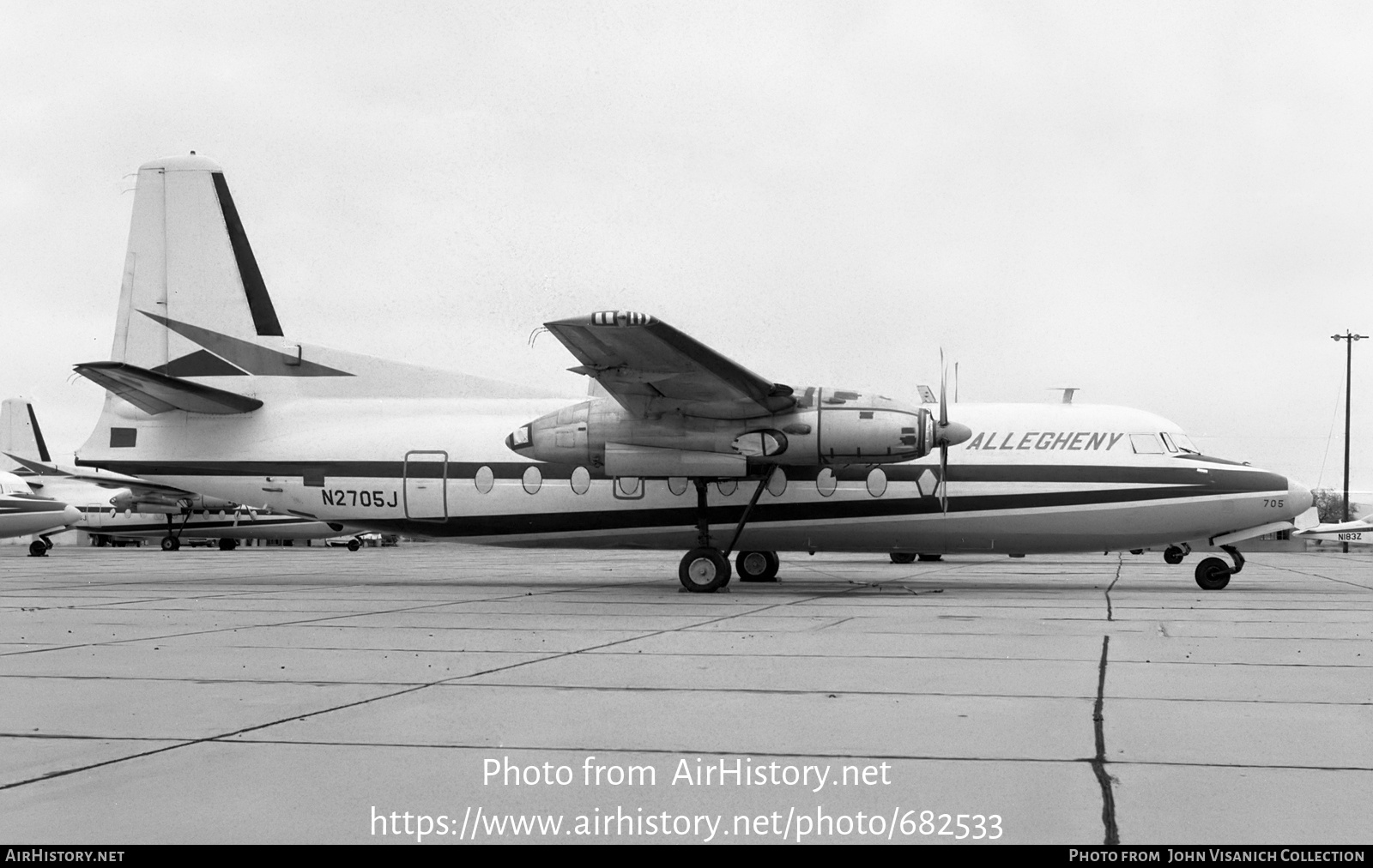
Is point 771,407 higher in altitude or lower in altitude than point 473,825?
higher

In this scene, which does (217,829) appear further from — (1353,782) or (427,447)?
(427,447)

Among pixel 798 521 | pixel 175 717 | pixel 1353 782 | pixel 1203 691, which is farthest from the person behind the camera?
pixel 798 521

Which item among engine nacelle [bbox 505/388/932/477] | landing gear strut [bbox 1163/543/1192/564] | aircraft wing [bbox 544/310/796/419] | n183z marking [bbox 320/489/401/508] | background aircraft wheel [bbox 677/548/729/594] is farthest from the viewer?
landing gear strut [bbox 1163/543/1192/564]

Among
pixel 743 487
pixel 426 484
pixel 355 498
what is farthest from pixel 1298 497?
pixel 355 498

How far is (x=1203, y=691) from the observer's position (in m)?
7.75

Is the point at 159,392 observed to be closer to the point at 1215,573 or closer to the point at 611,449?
the point at 611,449

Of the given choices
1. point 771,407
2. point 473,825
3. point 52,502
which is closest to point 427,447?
point 771,407

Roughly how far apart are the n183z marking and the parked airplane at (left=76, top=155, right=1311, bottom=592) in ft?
0.18

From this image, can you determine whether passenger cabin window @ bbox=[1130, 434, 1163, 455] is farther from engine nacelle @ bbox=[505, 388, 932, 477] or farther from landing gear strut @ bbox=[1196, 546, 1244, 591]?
engine nacelle @ bbox=[505, 388, 932, 477]

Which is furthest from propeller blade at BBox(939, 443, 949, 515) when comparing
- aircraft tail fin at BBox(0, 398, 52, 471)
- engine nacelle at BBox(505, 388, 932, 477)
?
aircraft tail fin at BBox(0, 398, 52, 471)

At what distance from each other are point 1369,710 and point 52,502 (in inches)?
1594

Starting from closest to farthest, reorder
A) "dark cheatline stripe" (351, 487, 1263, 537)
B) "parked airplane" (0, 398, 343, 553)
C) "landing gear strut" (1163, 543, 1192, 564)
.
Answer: "dark cheatline stripe" (351, 487, 1263, 537), "landing gear strut" (1163, 543, 1192, 564), "parked airplane" (0, 398, 343, 553)

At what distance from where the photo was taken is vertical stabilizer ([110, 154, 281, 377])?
21.2m

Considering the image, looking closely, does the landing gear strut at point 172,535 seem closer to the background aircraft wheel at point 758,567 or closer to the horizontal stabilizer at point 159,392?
the horizontal stabilizer at point 159,392
